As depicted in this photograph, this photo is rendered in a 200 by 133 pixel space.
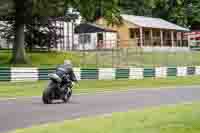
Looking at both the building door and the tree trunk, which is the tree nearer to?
the tree trunk

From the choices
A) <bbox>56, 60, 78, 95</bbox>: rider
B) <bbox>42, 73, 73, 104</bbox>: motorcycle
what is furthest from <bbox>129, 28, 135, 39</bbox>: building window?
<bbox>42, 73, 73, 104</bbox>: motorcycle

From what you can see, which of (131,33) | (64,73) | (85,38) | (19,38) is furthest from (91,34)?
(64,73)

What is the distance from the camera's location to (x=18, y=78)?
30.2 meters

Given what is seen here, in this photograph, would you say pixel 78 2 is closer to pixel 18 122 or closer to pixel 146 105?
pixel 146 105

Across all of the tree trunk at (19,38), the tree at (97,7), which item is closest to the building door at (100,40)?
the tree at (97,7)

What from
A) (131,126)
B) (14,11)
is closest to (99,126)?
(131,126)

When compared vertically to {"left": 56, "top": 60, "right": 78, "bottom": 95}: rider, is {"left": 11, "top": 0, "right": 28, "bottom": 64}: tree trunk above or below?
above

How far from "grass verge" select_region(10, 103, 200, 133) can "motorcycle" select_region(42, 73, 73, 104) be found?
4706 mm

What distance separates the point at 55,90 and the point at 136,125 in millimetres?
7143

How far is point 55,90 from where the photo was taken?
1788 cm

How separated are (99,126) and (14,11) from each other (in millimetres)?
27993

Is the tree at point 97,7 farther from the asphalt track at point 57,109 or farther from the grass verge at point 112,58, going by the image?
the asphalt track at point 57,109

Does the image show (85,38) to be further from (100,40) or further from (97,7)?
(97,7)

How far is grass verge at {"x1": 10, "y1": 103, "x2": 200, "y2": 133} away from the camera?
10391 mm
